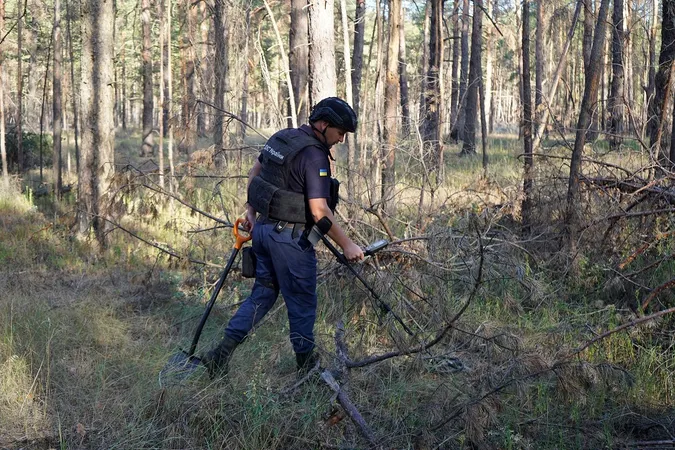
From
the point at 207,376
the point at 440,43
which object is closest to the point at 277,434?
the point at 207,376

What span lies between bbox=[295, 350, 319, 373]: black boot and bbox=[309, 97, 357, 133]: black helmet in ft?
4.95

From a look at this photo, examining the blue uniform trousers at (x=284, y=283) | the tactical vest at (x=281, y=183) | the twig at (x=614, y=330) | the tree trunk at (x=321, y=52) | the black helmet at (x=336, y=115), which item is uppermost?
the tree trunk at (x=321, y=52)

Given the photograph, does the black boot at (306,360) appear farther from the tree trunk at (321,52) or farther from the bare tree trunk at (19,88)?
the bare tree trunk at (19,88)

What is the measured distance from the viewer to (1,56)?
481 inches

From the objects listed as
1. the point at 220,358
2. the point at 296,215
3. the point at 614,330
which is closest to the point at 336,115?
the point at 296,215

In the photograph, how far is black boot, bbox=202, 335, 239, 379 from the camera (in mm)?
A: 4387

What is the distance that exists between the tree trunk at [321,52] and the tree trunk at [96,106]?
3.08 meters

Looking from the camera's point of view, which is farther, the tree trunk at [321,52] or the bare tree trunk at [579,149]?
the tree trunk at [321,52]

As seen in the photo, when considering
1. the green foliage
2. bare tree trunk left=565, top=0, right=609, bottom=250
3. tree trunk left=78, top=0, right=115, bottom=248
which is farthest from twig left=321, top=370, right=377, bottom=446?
the green foliage

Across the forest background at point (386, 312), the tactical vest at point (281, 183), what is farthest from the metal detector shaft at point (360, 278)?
the tactical vest at point (281, 183)

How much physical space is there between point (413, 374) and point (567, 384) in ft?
3.57

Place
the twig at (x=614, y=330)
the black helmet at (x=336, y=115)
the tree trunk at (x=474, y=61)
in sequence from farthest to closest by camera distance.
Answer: the tree trunk at (x=474, y=61) → the black helmet at (x=336, y=115) → the twig at (x=614, y=330)

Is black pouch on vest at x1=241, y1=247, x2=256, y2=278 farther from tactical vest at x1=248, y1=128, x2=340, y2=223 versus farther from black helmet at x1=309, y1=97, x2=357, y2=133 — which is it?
black helmet at x1=309, y1=97, x2=357, y2=133

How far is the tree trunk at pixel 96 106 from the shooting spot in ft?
28.2
